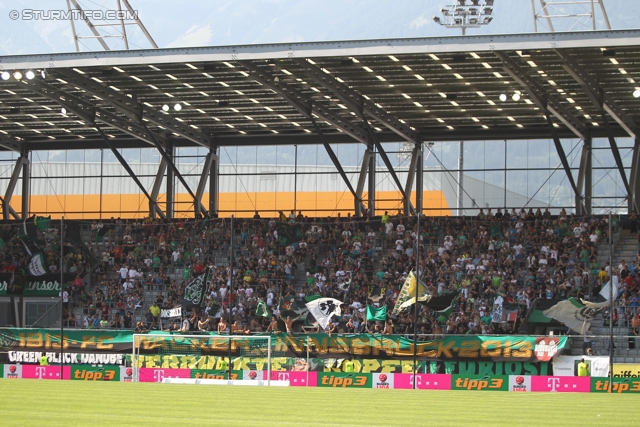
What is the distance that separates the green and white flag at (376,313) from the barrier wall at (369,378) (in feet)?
9.52

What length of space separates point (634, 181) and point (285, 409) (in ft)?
99.0

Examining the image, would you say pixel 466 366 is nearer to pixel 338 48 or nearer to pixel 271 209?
pixel 338 48

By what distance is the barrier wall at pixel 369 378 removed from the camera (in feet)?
101

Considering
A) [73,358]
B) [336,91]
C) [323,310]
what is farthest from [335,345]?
[336,91]

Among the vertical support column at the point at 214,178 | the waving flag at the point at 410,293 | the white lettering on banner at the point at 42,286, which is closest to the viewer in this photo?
the waving flag at the point at 410,293

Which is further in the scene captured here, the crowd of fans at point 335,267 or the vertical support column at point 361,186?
the vertical support column at point 361,186

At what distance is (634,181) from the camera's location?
4478 centimetres

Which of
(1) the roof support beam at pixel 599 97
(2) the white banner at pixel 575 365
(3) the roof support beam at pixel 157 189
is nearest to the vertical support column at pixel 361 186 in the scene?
(3) the roof support beam at pixel 157 189

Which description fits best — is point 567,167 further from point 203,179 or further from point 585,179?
point 203,179

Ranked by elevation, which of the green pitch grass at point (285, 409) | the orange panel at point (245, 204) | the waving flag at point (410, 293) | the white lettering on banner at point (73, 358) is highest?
the orange panel at point (245, 204)

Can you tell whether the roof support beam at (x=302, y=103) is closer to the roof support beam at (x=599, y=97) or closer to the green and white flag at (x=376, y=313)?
the green and white flag at (x=376, y=313)

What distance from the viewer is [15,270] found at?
154 feet

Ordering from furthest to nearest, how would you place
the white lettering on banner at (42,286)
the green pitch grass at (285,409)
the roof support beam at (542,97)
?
the white lettering on banner at (42,286), the roof support beam at (542,97), the green pitch grass at (285,409)

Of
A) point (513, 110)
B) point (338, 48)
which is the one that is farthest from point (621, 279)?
point (338, 48)
